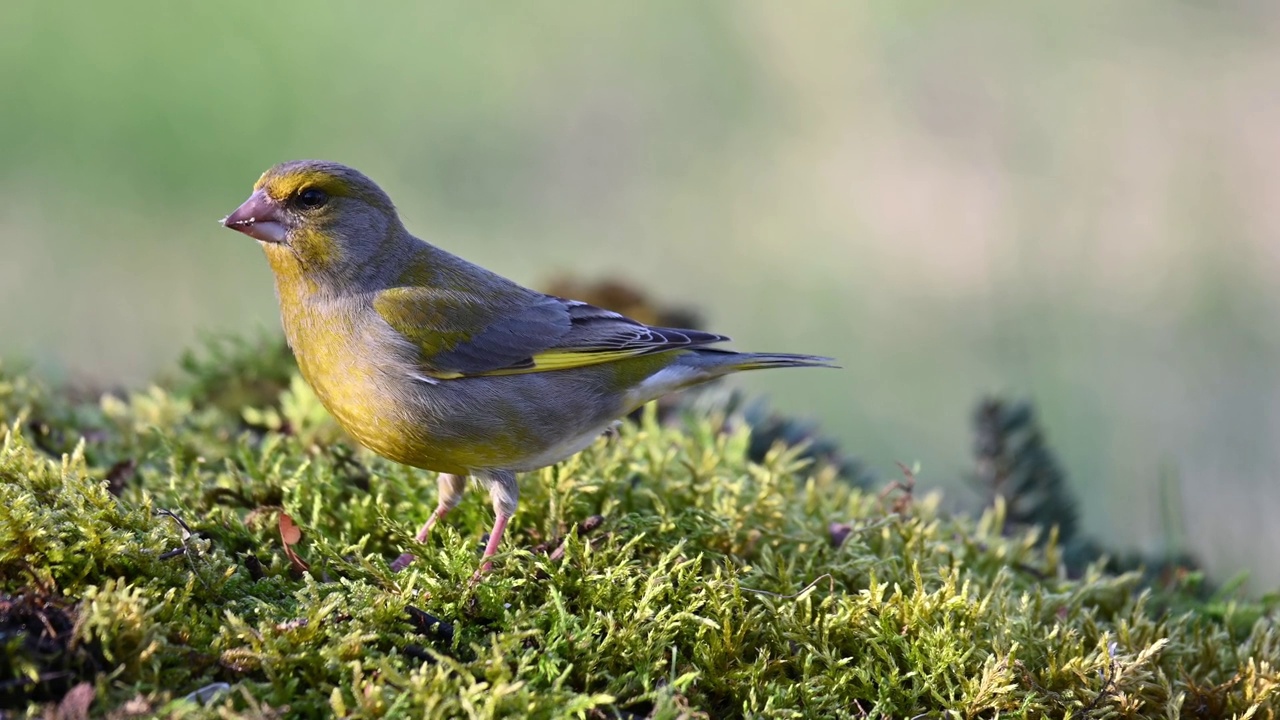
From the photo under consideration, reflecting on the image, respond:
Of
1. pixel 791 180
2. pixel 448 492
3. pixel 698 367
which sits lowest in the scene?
pixel 448 492

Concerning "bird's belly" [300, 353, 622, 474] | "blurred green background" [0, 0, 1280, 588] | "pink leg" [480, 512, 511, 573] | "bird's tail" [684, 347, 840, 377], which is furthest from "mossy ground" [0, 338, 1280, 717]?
"blurred green background" [0, 0, 1280, 588]

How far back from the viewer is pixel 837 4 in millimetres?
11531

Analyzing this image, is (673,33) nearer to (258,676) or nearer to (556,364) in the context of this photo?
(556,364)

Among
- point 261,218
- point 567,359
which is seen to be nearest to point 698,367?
point 567,359

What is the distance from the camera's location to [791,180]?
36.8 ft

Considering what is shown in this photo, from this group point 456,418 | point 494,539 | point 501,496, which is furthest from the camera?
point 456,418

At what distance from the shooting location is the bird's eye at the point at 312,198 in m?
4.39

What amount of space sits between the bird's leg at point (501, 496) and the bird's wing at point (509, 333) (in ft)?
1.52

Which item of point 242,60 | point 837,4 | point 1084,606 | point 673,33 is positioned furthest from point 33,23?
point 1084,606

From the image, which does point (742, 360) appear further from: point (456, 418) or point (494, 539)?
point (494, 539)

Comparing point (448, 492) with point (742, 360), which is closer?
point (448, 492)

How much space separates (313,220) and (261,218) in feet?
0.65

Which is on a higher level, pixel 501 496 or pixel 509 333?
pixel 509 333

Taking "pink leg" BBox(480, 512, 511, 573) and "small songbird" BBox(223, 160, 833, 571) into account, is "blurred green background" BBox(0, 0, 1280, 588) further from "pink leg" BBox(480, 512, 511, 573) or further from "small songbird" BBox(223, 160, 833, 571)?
"pink leg" BBox(480, 512, 511, 573)
